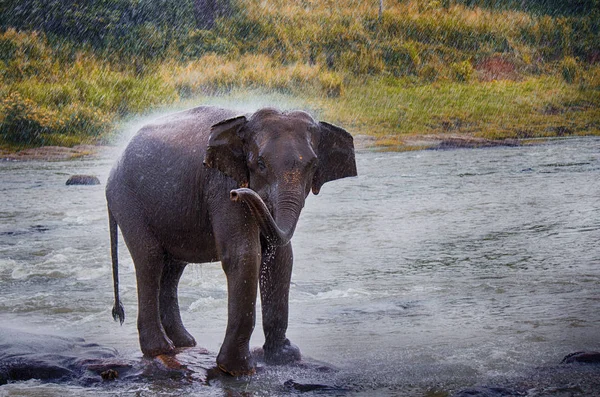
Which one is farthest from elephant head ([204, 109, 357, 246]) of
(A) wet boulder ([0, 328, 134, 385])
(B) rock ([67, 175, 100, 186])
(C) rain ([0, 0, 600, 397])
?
(B) rock ([67, 175, 100, 186])

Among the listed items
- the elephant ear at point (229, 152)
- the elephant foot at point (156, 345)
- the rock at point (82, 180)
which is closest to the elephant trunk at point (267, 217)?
the elephant ear at point (229, 152)

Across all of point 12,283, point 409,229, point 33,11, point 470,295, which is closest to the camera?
point 470,295

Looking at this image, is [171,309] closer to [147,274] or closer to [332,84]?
[147,274]

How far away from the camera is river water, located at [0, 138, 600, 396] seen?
215 inches

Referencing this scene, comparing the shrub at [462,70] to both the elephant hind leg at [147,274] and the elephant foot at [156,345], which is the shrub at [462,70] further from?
the elephant foot at [156,345]

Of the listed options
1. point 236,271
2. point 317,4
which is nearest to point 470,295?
point 236,271

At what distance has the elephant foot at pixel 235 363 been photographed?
532 cm

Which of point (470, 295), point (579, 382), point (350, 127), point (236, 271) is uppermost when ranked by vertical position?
point (236, 271)

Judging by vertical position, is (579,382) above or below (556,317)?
above

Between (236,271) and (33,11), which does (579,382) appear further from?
(33,11)

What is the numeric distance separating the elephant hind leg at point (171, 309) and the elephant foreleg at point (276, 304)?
2.22 feet

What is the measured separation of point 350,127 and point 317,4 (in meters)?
12.0

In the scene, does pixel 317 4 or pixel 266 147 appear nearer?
pixel 266 147

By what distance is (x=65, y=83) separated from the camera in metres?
36.0
